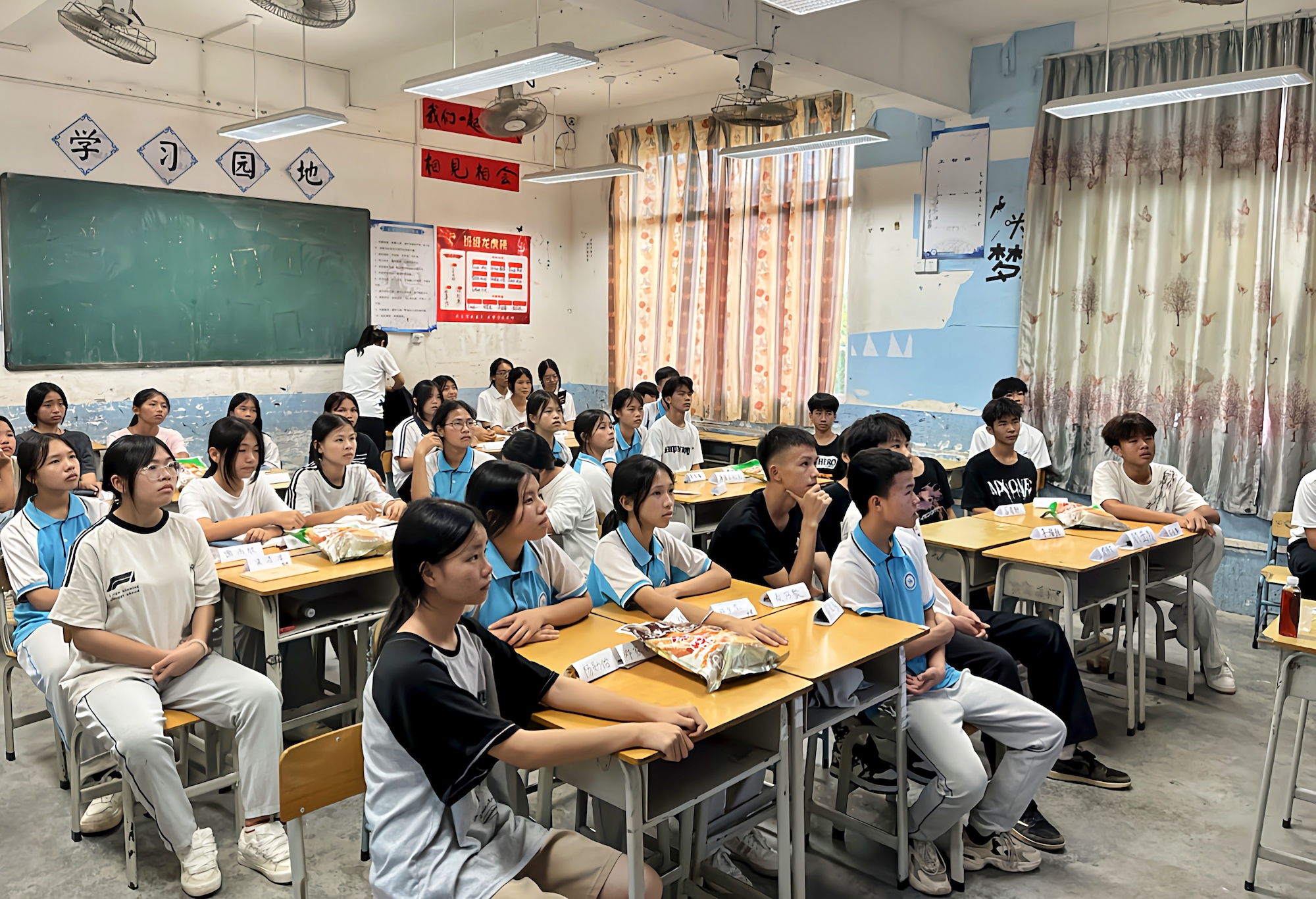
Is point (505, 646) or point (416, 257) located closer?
point (505, 646)

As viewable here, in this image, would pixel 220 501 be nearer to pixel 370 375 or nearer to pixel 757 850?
pixel 757 850

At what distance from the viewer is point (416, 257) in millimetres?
7969

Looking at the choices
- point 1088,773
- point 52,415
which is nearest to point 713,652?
point 1088,773

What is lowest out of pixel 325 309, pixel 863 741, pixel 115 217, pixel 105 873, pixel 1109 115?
pixel 105 873

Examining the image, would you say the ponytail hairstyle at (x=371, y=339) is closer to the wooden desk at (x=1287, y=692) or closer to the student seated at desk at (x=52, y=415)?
the student seated at desk at (x=52, y=415)

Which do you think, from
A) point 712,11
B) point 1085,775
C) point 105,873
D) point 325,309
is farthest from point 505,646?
point 325,309

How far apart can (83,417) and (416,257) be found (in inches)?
112

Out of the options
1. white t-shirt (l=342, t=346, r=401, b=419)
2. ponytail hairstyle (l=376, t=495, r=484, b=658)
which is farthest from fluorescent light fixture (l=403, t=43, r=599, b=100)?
ponytail hairstyle (l=376, t=495, r=484, b=658)

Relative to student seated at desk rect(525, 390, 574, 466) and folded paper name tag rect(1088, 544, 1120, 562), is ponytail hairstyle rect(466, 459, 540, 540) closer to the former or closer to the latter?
folded paper name tag rect(1088, 544, 1120, 562)

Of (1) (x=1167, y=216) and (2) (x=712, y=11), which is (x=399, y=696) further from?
(1) (x=1167, y=216)

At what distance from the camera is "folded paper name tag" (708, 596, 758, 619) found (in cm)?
265

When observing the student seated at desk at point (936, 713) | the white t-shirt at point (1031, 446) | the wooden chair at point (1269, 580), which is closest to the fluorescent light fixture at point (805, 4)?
the student seated at desk at point (936, 713)

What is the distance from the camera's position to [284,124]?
599cm

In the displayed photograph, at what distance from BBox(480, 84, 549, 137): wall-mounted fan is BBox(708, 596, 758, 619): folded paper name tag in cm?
360
